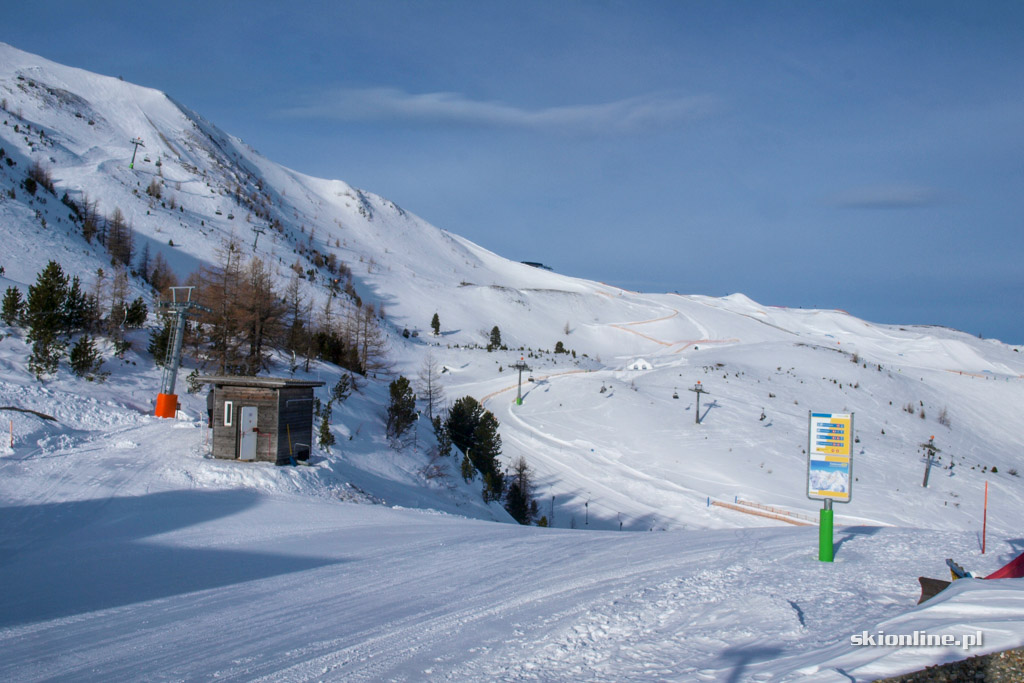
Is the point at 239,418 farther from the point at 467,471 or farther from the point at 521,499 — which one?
the point at 521,499

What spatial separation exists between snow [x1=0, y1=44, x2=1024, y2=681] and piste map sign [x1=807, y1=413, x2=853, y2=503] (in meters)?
0.91

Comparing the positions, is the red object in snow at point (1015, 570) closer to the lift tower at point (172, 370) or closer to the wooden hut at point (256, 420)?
the wooden hut at point (256, 420)

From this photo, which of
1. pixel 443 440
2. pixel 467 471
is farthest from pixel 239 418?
pixel 443 440

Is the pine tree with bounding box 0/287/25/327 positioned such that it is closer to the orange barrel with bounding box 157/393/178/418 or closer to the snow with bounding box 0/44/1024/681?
the snow with bounding box 0/44/1024/681

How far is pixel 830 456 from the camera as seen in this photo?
355 inches

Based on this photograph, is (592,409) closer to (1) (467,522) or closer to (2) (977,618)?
(1) (467,522)

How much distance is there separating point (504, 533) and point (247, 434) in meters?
8.72

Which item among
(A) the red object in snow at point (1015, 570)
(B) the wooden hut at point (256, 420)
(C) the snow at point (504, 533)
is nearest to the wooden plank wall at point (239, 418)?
(B) the wooden hut at point (256, 420)

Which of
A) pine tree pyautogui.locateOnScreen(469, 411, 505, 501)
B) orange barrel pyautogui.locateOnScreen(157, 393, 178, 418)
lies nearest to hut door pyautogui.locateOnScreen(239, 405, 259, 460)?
orange barrel pyautogui.locateOnScreen(157, 393, 178, 418)

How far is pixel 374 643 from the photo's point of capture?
6109mm

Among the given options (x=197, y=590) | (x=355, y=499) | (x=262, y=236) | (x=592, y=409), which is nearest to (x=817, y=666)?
(x=197, y=590)

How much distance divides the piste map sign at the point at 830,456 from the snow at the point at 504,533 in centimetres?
91

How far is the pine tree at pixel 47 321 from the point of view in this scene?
69.6 ft

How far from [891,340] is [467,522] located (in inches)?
4076
